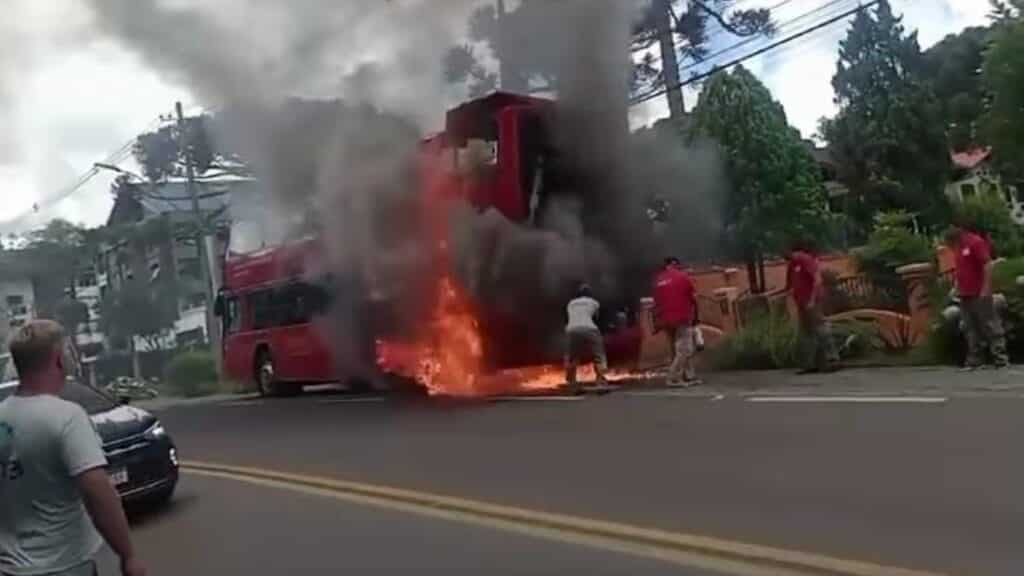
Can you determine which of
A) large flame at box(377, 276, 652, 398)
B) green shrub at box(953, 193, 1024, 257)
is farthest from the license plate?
green shrub at box(953, 193, 1024, 257)

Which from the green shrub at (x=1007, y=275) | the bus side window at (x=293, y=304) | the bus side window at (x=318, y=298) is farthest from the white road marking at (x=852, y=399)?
the bus side window at (x=293, y=304)

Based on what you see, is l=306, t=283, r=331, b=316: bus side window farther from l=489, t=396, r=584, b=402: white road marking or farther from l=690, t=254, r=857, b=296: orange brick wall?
l=690, t=254, r=857, b=296: orange brick wall

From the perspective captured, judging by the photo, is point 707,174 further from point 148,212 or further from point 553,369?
point 148,212

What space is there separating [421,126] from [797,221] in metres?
12.7

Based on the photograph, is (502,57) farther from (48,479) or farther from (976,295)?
(48,479)

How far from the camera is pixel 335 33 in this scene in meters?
18.3

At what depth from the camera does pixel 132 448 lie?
921 cm

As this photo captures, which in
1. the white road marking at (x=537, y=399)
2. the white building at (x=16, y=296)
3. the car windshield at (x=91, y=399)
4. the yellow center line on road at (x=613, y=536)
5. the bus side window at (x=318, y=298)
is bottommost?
the yellow center line on road at (x=613, y=536)

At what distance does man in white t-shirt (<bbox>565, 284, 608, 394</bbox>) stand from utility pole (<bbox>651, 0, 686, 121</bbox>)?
12586mm

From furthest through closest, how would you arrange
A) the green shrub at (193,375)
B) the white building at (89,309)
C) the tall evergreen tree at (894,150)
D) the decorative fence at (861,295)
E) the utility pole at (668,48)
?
1. the white building at (89,309)
2. the tall evergreen tree at (894,150)
3. the green shrub at (193,375)
4. the utility pole at (668,48)
5. the decorative fence at (861,295)

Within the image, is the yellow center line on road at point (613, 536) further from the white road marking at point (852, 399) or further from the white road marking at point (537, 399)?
the white road marking at point (537, 399)

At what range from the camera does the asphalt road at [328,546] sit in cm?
641

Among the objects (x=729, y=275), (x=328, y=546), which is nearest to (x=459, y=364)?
(x=729, y=275)

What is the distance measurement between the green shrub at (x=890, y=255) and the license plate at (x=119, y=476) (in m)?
11.9
